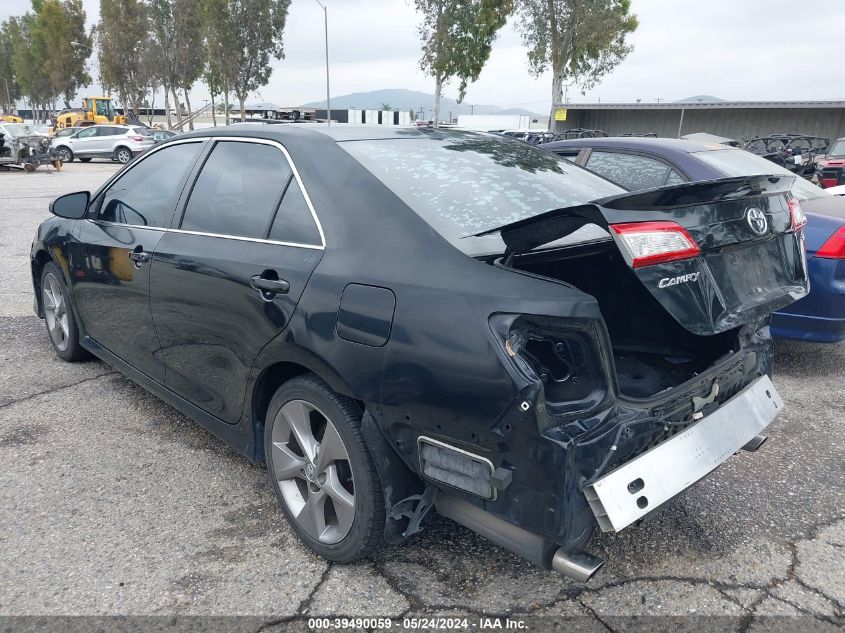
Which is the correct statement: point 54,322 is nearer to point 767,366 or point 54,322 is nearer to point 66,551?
point 66,551

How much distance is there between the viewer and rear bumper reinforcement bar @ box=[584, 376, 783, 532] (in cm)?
199

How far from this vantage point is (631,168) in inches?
219

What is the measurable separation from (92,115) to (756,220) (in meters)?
50.5

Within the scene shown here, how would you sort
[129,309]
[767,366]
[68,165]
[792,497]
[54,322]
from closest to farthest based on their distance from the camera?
[767,366]
[792,497]
[129,309]
[54,322]
[68,165]

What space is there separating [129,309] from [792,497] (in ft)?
11.1

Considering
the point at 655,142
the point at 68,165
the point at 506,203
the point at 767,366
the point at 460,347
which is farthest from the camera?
the point at 68,165

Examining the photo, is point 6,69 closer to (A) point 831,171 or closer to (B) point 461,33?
(B) point 461,33

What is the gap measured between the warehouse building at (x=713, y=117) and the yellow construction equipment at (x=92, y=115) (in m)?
28.3

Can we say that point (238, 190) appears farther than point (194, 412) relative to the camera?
No

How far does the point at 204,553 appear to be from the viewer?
105 inches

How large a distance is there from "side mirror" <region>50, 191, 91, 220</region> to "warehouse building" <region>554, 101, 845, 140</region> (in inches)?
975

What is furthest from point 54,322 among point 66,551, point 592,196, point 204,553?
point 592,196

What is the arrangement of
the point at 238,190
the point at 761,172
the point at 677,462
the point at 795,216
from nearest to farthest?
the point at 677,462, the point at 795,216, the point at 238,190, the point at 761,172

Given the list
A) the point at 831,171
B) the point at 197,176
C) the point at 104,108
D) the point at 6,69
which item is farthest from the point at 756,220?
the point at 6,69
